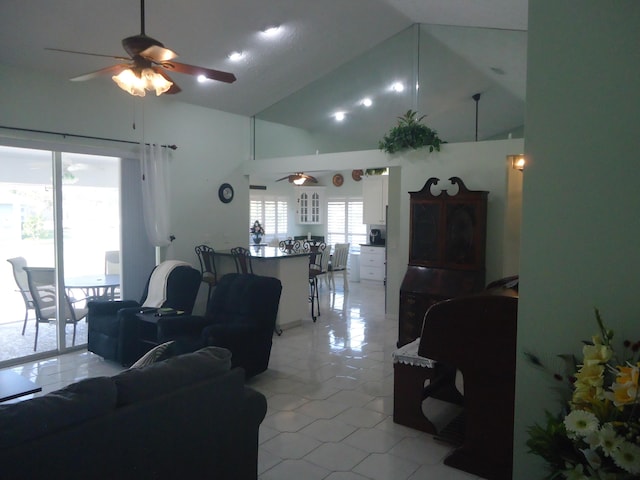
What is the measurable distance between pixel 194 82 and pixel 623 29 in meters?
4.92

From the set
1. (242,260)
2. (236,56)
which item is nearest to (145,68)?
(236,56)

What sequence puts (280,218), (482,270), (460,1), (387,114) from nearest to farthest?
(460,1) → (482,270) → (387,114) → (280,218)

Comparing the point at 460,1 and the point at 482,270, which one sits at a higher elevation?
the point at 460,1

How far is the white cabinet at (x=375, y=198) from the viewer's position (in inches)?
357

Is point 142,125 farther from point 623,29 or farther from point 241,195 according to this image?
point 623,29

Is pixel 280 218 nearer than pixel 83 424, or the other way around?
pixel 83 424

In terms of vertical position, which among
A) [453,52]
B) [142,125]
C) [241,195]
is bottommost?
[241,195]

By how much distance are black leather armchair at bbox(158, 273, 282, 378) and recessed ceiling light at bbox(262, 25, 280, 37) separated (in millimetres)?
2584

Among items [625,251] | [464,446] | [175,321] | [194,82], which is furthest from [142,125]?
[625,251]

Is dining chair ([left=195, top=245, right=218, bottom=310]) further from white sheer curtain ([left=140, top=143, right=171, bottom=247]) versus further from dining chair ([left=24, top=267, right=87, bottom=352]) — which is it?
dining chair ([left=24, top=267, right=87, bottom=352])

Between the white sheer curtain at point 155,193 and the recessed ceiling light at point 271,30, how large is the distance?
6.40 ft

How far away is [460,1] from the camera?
4520 millimetres

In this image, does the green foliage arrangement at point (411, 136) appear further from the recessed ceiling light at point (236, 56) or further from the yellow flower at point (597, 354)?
the yellow flower at point (597, 354)

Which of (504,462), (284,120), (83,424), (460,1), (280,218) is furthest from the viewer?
(280,218)
